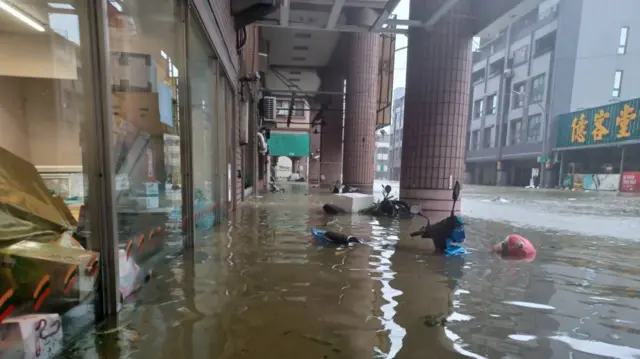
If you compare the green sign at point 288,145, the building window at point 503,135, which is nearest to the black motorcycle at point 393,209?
the green sign at point 288,145

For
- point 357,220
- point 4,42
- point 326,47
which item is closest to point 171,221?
point 4,42

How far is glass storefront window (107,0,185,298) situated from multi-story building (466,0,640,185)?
83.6 ft

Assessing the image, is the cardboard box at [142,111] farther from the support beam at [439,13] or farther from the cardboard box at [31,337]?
the support beam at [439,13]

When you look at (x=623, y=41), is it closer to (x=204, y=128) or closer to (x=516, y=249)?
(x=516, y=249)

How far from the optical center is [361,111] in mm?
13539

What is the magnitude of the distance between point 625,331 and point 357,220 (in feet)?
13.5

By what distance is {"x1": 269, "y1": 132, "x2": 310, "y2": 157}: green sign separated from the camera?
18469 mm

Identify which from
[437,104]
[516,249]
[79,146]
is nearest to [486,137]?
[437,104]

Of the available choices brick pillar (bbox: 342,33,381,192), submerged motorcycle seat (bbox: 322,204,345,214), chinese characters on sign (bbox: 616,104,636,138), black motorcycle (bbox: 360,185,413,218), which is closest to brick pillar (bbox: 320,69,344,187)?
brick pillar (bbox: 342,33,381,192)

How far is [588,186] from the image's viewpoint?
21.3 meters

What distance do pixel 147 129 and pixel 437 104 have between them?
4944 mm

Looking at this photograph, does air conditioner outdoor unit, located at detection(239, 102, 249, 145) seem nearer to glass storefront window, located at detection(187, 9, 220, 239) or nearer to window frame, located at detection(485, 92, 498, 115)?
glass storefront window, located at detection(187, 9, 220, 239)

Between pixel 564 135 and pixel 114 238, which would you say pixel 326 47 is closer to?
pixel 114 238

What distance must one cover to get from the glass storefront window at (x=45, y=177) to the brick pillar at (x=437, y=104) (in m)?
5.39
